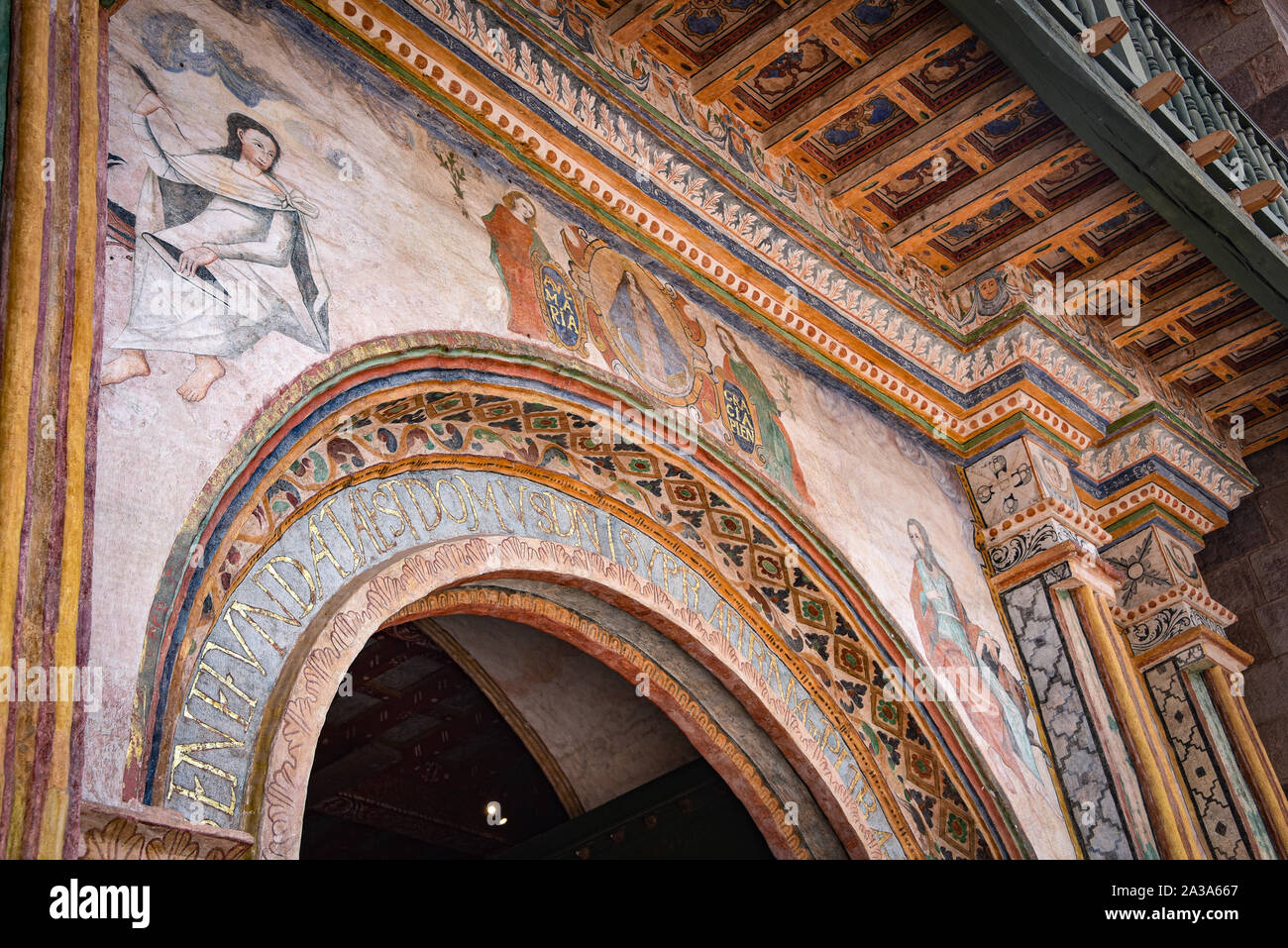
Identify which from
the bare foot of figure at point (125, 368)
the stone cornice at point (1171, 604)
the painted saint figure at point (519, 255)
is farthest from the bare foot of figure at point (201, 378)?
the stone cornice at point (1171, 604)

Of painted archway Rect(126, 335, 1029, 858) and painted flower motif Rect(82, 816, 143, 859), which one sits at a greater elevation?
painted archway Rect(126, 335, 1029, 858)

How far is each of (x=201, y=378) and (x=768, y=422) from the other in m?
2.66

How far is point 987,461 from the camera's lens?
6.46 meters

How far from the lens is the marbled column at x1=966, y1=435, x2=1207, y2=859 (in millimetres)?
5652

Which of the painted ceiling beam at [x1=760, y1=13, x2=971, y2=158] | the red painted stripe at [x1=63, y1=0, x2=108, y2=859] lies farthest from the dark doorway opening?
the painted ceiling beam at [x1=760, y1=13, x2=971, y2=158]

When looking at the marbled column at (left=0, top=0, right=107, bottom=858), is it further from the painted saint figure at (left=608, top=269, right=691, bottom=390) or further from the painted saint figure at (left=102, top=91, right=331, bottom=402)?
the painted saint figure at (left=608, top=269, right=691, bottom=390)

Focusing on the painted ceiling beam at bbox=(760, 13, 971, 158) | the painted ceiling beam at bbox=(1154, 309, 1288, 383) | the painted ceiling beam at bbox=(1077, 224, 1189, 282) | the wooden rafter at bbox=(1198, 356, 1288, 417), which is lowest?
the wooden rafter at bbox=(1198, 356, 1288, 417)

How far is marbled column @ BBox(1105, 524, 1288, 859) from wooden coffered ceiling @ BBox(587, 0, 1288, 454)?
3.83ft

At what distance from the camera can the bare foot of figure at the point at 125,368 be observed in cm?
278

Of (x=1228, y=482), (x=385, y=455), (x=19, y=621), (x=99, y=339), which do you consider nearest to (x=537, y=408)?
(x=385, y=455)

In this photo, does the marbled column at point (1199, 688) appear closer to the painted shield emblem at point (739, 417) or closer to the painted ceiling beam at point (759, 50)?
the painted shield emblem at point (739, 417)

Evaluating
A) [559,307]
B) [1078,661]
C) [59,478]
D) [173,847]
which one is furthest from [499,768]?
[59,478]

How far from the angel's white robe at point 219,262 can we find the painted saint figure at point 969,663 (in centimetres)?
296

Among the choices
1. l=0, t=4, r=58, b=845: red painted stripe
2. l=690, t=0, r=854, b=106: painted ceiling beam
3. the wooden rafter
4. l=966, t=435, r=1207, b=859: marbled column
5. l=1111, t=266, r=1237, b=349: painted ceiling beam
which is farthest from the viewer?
the wooden rafter
